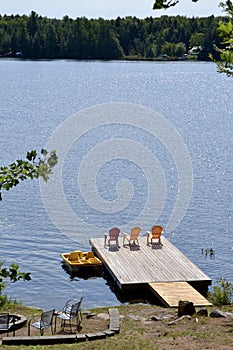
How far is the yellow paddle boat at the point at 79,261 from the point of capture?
71.6 feet

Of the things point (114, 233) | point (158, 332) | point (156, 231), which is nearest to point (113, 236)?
point (114, 233)

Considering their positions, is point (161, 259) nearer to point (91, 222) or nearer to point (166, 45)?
point (91, 222)

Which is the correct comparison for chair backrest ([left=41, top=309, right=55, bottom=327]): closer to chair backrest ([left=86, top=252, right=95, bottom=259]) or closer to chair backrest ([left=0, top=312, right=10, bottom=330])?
chair backrest ([left=0, top=312, right=10, bottom=330])

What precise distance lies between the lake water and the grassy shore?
385cm

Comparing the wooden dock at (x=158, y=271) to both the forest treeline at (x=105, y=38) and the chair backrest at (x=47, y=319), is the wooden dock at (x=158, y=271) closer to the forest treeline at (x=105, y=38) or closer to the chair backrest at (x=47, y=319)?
the chair backrest at (x=47, y=319)

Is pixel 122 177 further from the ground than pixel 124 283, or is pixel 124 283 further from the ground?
pixel 122 177

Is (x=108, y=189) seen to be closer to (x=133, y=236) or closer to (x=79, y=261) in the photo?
(x=133, y=236)

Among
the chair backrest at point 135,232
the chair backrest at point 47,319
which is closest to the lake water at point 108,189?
the chair backrest at point 135,232

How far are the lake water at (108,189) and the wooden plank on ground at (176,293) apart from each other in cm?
129

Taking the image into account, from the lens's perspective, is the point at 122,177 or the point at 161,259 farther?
the point at 122,177

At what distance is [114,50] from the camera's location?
168m

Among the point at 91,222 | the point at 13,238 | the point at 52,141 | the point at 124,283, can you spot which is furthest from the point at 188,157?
the point at 124,283

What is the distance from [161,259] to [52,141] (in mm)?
27382

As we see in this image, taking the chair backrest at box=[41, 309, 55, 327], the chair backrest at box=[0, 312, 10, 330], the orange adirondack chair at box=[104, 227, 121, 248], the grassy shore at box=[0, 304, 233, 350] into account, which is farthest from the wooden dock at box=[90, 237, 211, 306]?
the chair backrest at box=[0, 312, 10, 330]
